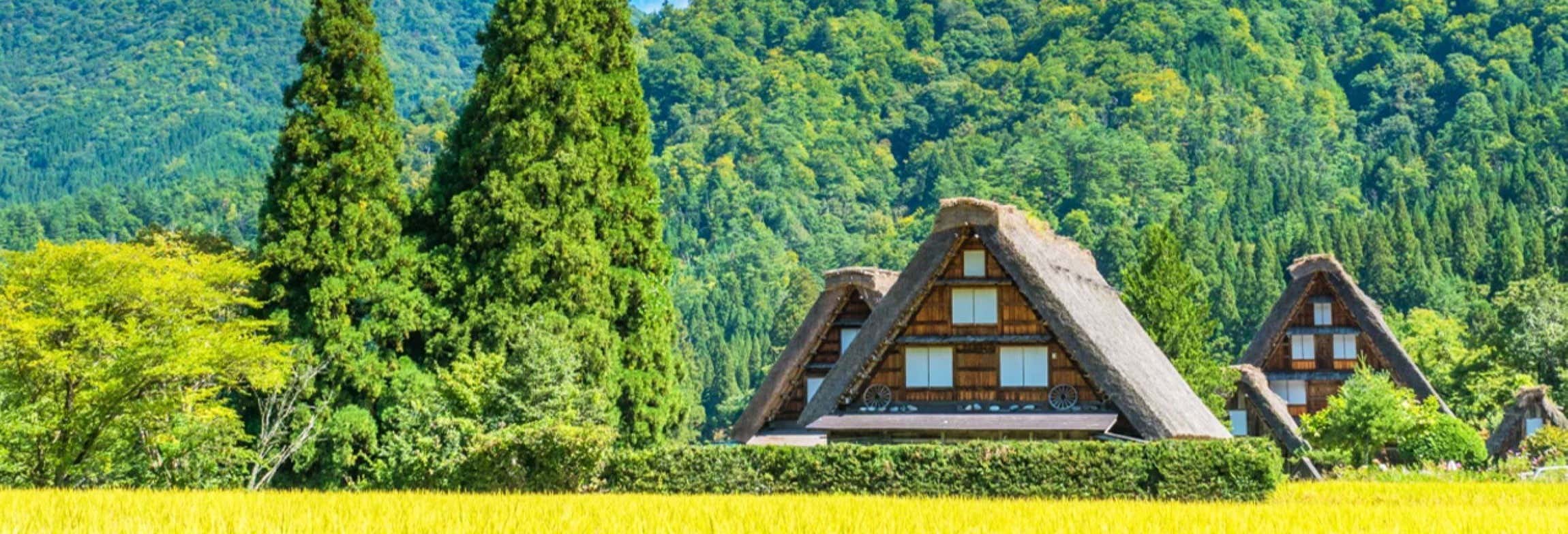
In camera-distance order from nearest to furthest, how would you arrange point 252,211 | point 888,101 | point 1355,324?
1. point 1355,324
2. point 252,211
3. point 888,101

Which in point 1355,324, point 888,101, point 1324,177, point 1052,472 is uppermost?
point 888,101

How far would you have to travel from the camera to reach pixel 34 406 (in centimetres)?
3180

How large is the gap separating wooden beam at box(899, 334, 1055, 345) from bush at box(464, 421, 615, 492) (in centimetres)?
665

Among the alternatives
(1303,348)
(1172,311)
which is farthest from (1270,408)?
(1303,348)

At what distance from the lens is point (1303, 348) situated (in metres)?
61.7

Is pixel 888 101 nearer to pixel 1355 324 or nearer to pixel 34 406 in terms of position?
pixel 1355 324

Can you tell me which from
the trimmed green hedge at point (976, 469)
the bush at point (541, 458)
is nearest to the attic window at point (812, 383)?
the bush at point (541, 458)

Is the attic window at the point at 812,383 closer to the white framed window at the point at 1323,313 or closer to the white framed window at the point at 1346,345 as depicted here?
the white framed window at the point at 1323,313

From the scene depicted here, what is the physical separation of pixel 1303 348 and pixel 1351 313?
7.46ft

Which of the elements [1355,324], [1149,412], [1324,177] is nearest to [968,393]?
[1149,412]

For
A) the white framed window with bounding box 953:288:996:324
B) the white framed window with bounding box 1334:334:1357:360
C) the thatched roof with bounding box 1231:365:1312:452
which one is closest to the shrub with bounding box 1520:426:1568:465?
the thatched roof with bounding box 1231:365:1312:452

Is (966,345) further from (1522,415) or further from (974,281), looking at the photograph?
(1522,415)

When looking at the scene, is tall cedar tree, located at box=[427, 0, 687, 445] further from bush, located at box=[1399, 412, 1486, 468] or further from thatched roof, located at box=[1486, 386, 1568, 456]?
thatched roof, located at box=[1486, 386, 1568, 456]

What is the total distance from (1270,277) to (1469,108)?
56.3m
